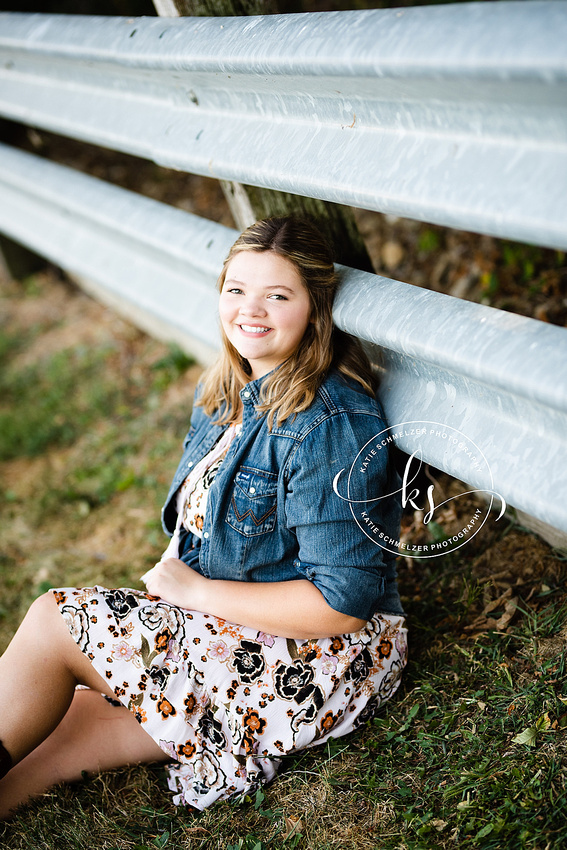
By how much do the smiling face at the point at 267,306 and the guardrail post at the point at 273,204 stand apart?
408mm

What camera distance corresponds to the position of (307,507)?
1913mm

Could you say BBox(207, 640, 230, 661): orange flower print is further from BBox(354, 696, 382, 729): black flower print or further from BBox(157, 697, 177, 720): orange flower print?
BBox(354, 696, 382, 729): black flower print

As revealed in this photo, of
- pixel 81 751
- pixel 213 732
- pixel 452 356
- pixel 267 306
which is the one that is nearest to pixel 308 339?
pixel 267 306

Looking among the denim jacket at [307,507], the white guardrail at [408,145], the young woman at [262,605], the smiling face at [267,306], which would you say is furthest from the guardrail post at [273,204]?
the denim jacket at [307,507]

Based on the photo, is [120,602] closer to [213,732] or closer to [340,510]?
[213,732]

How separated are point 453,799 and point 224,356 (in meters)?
1.43

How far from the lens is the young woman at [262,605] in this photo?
6.37ft

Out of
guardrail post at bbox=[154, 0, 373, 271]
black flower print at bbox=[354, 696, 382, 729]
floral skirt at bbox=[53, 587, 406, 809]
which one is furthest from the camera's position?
guardrail post at bbox=[154, 0, 373, 271]

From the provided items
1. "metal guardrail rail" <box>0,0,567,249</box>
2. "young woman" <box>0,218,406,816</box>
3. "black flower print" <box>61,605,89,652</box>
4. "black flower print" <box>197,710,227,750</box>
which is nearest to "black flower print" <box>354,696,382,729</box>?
"young woman" <box>0,218,406,816</box>

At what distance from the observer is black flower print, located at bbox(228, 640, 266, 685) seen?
6.62 ft

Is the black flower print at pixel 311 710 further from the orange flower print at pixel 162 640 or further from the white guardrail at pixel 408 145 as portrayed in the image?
the white guardrail at pixel 408 145

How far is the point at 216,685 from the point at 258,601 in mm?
256

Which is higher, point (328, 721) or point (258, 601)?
point (258, 601)

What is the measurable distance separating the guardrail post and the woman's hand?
3.67 feet
